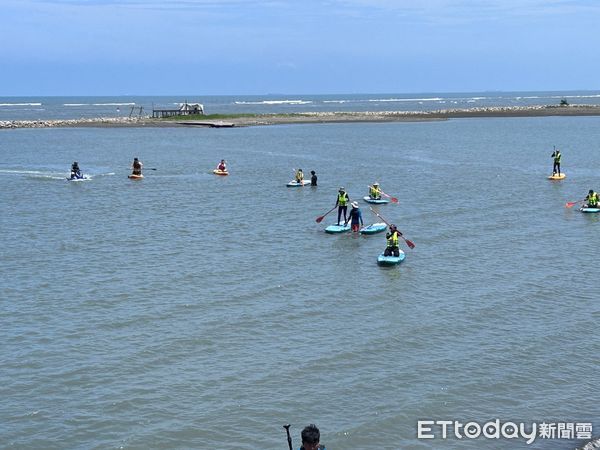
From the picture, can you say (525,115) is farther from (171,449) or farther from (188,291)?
(171,449)

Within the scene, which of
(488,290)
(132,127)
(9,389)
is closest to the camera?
(9,389)

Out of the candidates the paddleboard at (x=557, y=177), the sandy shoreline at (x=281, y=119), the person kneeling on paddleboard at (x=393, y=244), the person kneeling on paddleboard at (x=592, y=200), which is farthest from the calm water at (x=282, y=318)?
the sandy shoreline at (x=281, y=119)

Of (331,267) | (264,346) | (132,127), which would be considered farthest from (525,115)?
(264,346)

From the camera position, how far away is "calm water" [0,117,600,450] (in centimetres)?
1684

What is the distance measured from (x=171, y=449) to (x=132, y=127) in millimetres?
107581

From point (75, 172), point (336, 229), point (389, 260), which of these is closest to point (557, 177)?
point (336, 229)

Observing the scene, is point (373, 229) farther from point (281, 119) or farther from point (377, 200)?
point (281, 119)

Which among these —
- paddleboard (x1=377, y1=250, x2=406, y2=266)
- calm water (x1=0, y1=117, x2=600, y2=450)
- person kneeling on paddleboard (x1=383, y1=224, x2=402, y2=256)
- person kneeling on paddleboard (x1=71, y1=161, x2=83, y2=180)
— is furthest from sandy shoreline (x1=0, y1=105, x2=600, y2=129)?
paddleboard (x1=377, y1=250, x2=406, y2=266)

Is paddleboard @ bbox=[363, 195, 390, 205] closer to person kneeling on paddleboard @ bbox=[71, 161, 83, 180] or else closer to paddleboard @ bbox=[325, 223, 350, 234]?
paddleboard @ bbox=[325, 223, 350, 234]

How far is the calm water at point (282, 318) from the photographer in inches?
663

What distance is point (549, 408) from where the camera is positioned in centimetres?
1702

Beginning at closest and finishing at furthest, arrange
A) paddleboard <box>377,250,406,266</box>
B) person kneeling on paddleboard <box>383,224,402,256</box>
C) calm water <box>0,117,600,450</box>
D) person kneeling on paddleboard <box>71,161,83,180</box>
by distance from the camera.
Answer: calm water <box>0,117,600,450</box> < paddleboard <box>377,250,406,266</box> < person kneeling on paddleboard <box>383,224,402,256</box> < person kneeling on paddleboard <box>71,161,83,180</box>

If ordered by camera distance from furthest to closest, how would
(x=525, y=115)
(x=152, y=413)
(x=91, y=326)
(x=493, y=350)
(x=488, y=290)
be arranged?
1. (x=525, y=115)
2. (x=488, y=290)
3. (x=91, y=326)
4. (x=493, y=350)
5. (x=152, y=413)

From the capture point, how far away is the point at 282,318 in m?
23.0
